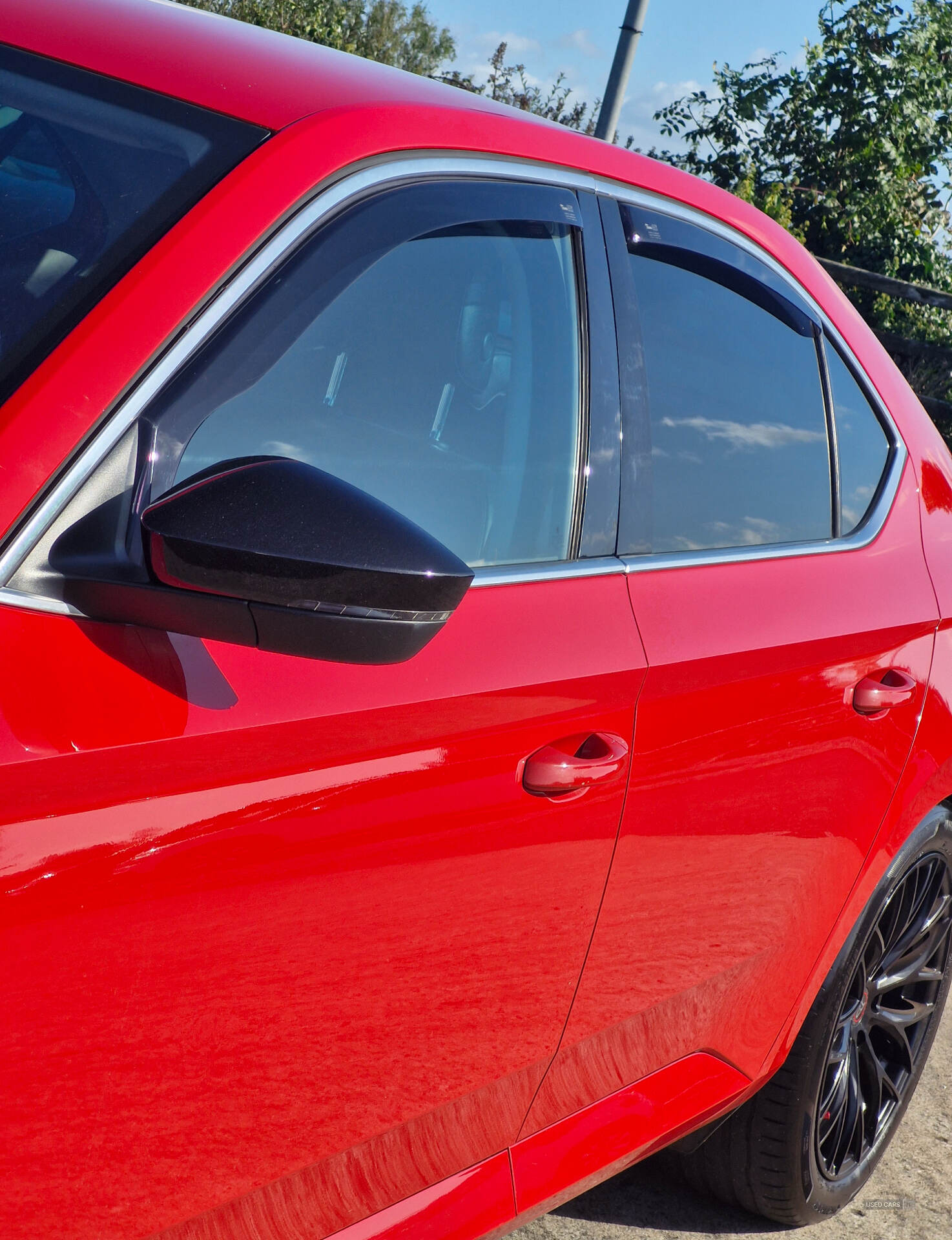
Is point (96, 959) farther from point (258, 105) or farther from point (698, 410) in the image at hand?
point (698, 410)

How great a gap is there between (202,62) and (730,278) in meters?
0.99

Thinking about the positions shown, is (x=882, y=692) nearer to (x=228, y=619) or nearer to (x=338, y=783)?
(x=338, y=783)

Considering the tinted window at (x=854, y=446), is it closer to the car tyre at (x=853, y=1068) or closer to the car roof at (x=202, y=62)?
the car tyre at (x=853, y=1068)

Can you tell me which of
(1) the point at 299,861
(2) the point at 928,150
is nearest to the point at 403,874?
(1) the point at 299,861

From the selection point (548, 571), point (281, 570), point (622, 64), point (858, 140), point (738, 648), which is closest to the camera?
point (281, 570)

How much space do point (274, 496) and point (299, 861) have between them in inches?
14.8

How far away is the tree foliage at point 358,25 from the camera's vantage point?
21.5 meters

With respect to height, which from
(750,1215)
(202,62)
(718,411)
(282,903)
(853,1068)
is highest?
(202,62)

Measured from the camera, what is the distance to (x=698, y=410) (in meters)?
2.07

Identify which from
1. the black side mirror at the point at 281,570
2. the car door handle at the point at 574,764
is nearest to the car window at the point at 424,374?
the black side mirror at the point at 281,570

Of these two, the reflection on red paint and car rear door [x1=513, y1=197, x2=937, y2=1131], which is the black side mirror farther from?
Result: the reflection on red paint

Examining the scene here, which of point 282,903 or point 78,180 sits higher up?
point 78,180

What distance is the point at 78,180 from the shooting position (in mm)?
1458

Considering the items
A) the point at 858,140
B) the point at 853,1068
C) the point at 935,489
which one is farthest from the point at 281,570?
the point at 858,140
